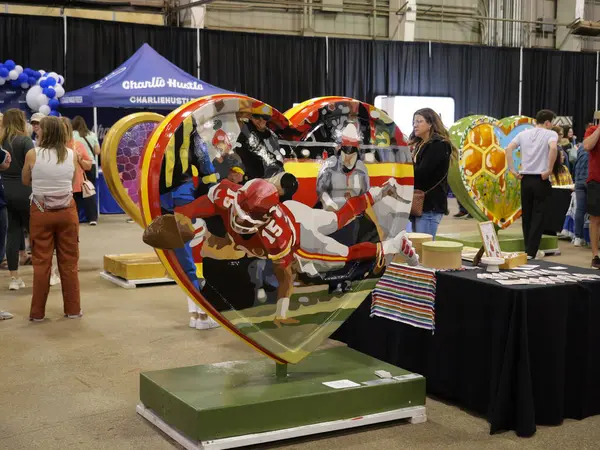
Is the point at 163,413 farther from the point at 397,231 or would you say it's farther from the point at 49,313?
the point at 49,313

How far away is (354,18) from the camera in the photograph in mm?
15797

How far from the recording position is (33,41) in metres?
12.2

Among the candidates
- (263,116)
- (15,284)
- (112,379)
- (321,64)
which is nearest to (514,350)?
(263,116)

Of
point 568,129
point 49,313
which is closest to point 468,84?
point 568,129

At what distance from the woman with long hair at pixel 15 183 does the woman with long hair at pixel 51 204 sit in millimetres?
708

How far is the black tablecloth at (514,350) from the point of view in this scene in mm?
3309

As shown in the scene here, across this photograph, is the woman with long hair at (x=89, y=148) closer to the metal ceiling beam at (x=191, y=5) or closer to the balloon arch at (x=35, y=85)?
the balloon arch at (x=35, y=85)

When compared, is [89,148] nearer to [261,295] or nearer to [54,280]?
[54,280]

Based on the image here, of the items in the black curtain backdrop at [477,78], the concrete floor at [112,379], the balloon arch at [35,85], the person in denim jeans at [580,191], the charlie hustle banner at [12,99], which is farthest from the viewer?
the black curtain backdrop at [477,78]

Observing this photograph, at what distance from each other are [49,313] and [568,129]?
11.0 metres

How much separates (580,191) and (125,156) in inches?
179

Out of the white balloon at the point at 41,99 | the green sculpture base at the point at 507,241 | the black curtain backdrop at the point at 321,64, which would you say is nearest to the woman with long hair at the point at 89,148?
the white balloon at the point at 41,99

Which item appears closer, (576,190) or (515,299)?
(515,299)

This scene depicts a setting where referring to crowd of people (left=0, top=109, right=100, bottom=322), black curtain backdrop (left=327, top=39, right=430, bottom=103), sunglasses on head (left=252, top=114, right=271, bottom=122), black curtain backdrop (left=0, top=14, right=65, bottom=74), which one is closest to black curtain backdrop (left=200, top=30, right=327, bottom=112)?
black curtain backdrop (left=327, top=39, right=430, bottom=103)
